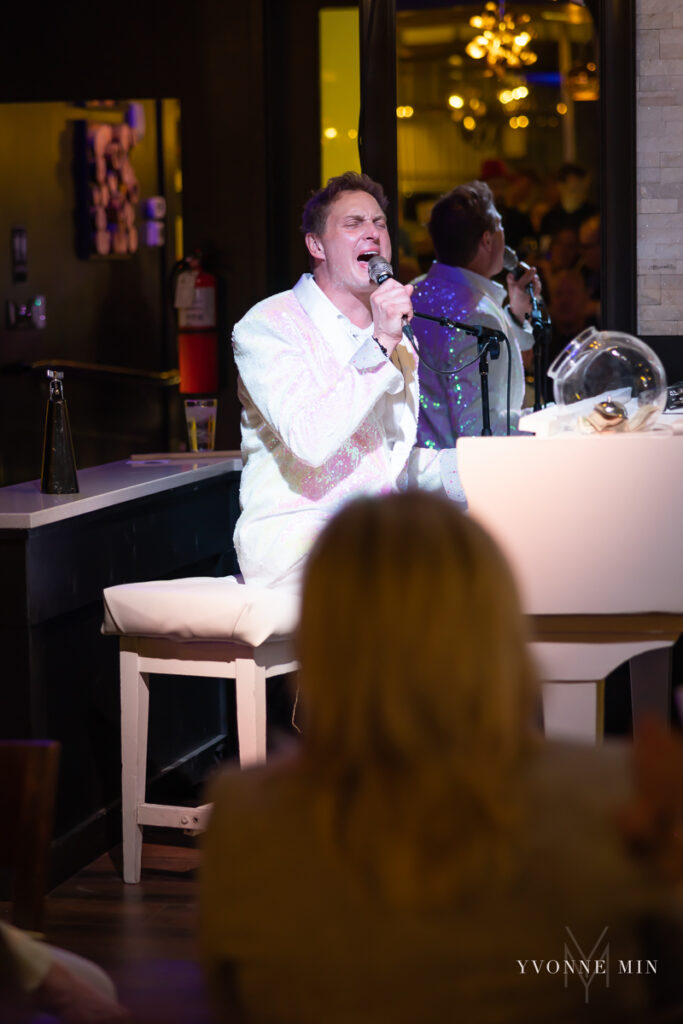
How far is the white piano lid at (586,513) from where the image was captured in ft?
7.55

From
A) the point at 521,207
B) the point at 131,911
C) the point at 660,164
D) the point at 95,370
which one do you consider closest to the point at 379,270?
the point at 660,164

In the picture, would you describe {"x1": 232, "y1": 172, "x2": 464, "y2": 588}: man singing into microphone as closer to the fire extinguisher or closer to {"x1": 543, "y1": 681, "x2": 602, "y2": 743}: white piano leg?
{"x1": 543, "y1": 681, "x2": 602, "y2": 743}: white piano leg

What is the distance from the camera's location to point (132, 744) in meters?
2.89

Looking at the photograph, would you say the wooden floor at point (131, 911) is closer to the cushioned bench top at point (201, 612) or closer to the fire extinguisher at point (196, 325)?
the cushioned bench top at point (201, 612)

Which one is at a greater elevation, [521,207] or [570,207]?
[521,207]

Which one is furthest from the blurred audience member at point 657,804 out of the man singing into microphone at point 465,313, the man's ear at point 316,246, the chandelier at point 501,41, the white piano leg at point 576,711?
the chandelier at point 501,41

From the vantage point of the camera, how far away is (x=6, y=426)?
5949 mm

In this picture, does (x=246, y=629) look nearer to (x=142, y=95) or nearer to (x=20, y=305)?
(x=142, y=95)

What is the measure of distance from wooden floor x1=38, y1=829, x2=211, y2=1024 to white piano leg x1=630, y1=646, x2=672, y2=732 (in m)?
1.00

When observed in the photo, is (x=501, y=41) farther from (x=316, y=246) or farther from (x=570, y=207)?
(x=316, y=246)

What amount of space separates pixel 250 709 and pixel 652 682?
812 millimetres

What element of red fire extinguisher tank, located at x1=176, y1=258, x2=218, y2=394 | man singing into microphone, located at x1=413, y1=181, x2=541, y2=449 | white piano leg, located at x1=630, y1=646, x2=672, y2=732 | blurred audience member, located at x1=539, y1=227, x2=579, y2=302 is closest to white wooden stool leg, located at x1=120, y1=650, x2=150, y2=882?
Answer: white piano leg, located at x1=630, y1=646, x2=672, y2=732

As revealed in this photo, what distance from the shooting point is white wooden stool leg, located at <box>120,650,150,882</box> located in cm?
287

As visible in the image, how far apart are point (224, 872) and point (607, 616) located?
1.48 metres
